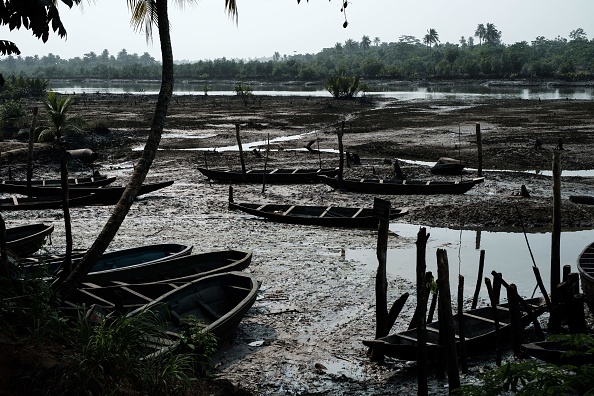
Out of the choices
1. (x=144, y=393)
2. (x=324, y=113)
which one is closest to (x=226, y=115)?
(x=324, y=113)

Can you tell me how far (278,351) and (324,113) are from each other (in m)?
46.3

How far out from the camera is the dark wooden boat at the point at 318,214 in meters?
20.5

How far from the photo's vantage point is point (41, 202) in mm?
23094

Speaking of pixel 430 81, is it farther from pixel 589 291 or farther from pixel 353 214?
pixel 589 291

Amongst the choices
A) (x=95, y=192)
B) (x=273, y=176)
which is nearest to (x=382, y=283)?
(x=95, y=192)

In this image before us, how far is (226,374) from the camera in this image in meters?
10.8

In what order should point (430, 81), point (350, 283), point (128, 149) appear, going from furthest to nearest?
point (430, 81) → point (128, 149) → point (350, 283)

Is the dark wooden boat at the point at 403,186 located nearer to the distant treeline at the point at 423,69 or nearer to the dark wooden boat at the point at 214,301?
the dark wooden boat at the point at 214,301

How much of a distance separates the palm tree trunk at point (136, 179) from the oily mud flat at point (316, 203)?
2.69 m

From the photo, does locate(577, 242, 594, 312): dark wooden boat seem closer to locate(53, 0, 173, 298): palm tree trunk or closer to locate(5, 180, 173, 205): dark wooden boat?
locate(53, 0, 173, 298): palm tree trunk

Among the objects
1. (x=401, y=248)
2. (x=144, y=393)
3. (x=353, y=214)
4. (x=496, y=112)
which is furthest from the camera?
(x=496, y=112)

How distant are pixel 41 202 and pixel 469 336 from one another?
16.1 m

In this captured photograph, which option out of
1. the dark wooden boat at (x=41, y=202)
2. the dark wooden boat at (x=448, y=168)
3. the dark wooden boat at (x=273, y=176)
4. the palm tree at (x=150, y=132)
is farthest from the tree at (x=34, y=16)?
the dark wooden boat at (x=448, y=168)

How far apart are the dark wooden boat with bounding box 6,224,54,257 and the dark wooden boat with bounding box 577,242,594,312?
10.9 meters
